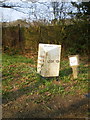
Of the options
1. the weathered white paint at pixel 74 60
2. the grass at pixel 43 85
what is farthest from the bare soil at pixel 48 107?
the weathered white paint at pixel 74 60

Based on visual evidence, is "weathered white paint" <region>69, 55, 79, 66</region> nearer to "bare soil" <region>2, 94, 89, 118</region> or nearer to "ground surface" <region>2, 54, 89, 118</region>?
"ground surface" <region>2, 54, 89, 118</region>

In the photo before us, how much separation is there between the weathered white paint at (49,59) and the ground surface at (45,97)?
0.78 feet

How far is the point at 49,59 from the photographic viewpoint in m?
4.66

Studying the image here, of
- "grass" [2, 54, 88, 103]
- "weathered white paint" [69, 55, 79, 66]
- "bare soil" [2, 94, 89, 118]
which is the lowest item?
"bare soil" [2, 94, 89, 118]

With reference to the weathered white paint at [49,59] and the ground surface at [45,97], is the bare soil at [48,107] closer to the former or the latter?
the ground surface at [45,97]

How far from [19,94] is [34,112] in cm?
97

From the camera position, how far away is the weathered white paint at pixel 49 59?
4629mm

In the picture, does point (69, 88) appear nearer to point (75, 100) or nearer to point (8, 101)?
point (75, 100)

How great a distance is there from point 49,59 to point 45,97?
127 cm

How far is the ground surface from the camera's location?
308cm

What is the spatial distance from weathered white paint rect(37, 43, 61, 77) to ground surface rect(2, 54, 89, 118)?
24 cm

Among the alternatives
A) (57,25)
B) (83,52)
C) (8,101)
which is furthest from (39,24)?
(8,101)

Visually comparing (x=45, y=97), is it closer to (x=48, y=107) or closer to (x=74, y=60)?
(x=48, y=107)

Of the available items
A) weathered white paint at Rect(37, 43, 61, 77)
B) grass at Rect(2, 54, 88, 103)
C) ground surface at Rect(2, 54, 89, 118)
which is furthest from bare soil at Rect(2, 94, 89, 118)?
weathered white paint at Rect(37, 43, 61, 77)
